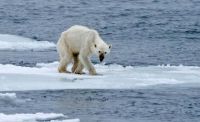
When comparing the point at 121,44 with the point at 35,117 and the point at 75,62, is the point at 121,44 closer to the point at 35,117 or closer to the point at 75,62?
the point at 75,62

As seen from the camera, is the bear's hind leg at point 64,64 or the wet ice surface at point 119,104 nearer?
the wet ice surface at point 119,104

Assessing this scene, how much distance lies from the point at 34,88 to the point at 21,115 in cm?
250

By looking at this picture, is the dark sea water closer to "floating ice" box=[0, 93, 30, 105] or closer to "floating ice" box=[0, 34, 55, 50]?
"floating ice" box=[0, 93, 30, 105]

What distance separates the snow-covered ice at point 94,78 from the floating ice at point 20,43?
527 cm

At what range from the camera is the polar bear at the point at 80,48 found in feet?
54.6

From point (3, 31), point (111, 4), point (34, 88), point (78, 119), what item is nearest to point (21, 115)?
point (78, 119)

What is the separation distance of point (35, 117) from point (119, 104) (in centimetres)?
207

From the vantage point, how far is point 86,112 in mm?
13719

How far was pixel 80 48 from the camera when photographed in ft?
56.3

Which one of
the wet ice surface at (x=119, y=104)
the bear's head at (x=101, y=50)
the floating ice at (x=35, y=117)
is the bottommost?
the wet ice surface at (x=119, y=104)

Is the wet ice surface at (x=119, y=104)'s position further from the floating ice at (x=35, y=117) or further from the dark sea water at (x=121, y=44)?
the floating ice at (x=35, y=117)

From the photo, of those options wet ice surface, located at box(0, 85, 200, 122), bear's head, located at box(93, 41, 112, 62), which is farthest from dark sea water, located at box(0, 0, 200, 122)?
bear's head, located at box(93, 41, 112, 62)

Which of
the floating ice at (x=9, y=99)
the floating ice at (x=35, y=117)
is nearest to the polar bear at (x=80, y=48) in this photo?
the floating ice at (x=9, y=99)

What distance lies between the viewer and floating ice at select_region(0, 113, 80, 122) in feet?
41.7
